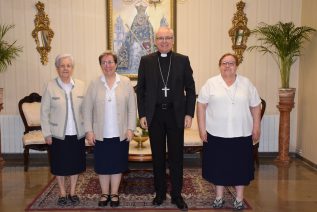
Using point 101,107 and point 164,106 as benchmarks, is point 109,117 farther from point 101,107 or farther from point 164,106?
point 164,106

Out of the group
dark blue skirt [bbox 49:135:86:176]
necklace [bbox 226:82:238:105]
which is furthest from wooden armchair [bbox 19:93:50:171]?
necklace [bbox 226:82:238:105]

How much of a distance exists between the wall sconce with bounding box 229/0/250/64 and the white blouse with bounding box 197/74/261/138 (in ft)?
8.47

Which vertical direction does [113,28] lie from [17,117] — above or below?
above

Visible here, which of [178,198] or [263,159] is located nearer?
[178,198]

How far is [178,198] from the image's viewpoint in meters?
3.81

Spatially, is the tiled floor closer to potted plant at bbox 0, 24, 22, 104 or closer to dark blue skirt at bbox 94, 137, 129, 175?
dark blue skirt at bbox 94, 137, 129, 175

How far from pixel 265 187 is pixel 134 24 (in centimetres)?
305

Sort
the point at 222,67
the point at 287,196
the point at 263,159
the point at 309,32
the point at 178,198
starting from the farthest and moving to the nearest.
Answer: the point at 263,159 < the point at 309,32 < the point at 287,196 < the point at 178,198 < the point at 222,67

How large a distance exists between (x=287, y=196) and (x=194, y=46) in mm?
2745

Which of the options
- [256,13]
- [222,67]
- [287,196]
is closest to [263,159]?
[287,196]

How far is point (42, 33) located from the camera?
5.97m

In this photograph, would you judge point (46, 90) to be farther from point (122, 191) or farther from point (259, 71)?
point (259, 71)

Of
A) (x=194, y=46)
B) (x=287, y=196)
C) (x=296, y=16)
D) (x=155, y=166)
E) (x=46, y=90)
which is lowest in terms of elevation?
A: (x=287, y=196)

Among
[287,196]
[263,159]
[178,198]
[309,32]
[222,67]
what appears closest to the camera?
[222,67]
